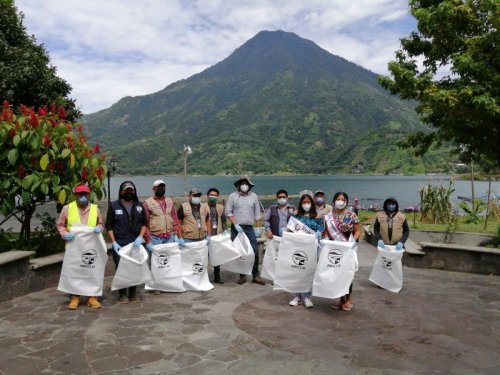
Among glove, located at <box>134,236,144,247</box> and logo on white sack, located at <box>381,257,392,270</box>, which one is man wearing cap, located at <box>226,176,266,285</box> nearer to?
glove, located at <box>134,236,144,247</box>

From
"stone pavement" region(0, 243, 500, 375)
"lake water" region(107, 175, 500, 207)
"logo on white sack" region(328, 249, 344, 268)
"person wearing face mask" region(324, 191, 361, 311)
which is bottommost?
"lake water" region(107, 175, 500, 207)

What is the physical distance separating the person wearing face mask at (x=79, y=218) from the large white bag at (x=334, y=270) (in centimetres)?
297

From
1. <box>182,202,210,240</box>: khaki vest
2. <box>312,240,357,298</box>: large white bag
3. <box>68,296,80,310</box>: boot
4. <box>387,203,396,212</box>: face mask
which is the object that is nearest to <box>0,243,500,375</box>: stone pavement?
<box>68,296,80,310</box>: boot

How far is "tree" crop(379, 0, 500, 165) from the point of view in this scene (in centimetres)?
902

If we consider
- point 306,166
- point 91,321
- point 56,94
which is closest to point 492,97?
→ point 91,321

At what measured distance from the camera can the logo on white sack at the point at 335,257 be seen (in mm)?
5824

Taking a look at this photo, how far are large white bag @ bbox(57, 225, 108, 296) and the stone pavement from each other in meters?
0.28

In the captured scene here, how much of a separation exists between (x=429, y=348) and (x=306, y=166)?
168 m

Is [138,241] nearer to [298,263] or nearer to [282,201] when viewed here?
[298,263]

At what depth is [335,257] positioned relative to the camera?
5844 mm

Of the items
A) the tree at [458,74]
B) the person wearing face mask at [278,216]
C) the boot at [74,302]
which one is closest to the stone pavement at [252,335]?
the boot at [74,302]

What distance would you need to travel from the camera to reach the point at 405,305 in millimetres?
6234

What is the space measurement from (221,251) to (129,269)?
175 centimetres

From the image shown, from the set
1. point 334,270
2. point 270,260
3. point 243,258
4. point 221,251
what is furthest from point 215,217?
point 334,270
